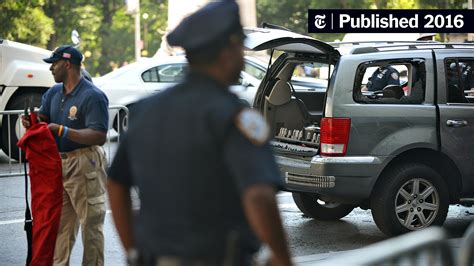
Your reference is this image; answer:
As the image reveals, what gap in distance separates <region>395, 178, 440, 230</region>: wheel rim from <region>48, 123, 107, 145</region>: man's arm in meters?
3.38

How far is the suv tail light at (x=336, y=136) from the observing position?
972 centimetres

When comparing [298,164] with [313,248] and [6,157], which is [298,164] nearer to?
[313,248]

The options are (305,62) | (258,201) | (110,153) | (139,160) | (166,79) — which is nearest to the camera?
(258,201)

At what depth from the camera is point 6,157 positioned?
655 inches

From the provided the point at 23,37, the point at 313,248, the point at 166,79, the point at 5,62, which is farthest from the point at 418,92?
the point at 23,37

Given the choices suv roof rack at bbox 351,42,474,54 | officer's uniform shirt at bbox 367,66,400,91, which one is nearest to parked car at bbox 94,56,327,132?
officer's uniform shirt at bbox 367,66,400,91

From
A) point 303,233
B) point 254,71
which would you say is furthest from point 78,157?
point 254,71

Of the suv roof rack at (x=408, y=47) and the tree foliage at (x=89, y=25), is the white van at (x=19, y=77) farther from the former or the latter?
the tree foliage at (x=89, y=25)

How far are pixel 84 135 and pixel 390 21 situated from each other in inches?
223

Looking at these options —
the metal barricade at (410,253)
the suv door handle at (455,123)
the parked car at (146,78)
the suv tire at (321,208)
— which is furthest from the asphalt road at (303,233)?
the parked car at (146,78)

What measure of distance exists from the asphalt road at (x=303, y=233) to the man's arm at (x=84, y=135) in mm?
1819

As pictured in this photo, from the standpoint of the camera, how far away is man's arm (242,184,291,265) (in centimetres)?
365

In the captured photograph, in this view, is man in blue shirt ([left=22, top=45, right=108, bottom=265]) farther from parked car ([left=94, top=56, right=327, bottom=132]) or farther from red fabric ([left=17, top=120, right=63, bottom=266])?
parked car ([left=94, top=56, right=327, bottom=132])

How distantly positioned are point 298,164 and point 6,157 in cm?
772
